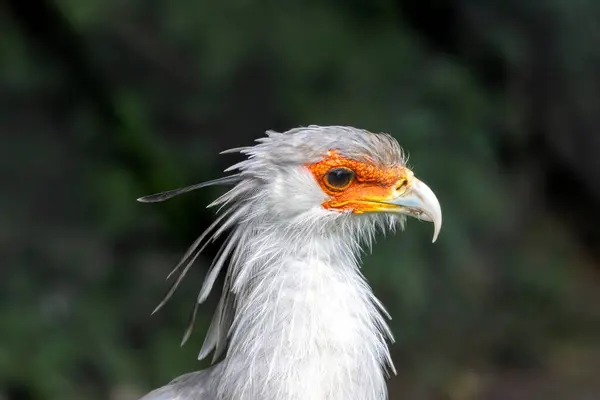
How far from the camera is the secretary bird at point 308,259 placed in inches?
80.1

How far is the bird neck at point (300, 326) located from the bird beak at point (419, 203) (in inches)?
7.0

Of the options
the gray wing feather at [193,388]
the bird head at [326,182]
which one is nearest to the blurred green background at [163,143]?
the gray wing feather at [193,388]

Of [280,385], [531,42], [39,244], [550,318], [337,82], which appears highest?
[531,42]

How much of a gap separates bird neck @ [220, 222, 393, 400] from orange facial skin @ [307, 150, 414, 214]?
4.0 inches

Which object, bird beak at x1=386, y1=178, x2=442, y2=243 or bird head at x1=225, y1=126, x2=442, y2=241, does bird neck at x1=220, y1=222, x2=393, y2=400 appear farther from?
bird beak at x1=386, y1=178, x2=442, y2=243

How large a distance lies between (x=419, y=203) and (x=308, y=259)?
32 centimetres

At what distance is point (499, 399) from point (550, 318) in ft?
2.81

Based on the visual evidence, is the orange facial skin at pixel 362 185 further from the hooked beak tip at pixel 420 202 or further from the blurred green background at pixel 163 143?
the blurred green background at pixel 163 143

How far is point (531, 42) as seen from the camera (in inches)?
199

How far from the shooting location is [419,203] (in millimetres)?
2107

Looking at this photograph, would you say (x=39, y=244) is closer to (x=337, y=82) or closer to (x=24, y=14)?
(x=24, y=14)

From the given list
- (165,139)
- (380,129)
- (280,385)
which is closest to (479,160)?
(380,129)

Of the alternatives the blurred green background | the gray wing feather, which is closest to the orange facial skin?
the gray wing feather

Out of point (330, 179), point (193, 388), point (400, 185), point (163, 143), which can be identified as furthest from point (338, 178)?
point (163, 143)
